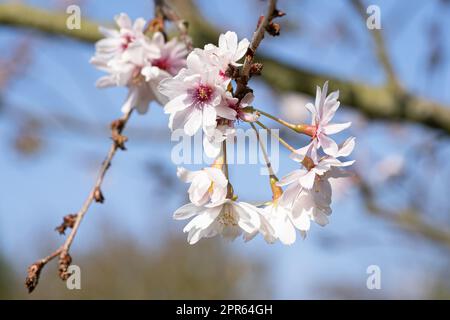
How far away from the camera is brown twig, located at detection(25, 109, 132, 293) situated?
1.29 metres

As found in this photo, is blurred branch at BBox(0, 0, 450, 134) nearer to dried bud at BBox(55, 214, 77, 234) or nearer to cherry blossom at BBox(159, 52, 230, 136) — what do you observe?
dried bud at BBox(55, 214, 77, 234)

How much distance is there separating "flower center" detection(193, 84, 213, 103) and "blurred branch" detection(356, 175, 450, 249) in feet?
8.52

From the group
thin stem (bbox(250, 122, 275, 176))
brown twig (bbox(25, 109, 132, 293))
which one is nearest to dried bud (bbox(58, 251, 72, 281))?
brown twig (bbox(25, 109, 132, 293))

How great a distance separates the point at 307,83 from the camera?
2857mm

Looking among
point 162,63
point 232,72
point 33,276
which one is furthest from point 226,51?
point 33,276

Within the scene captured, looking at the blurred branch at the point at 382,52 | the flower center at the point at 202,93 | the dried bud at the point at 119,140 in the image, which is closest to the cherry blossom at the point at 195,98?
the flower center at the point at 202,93

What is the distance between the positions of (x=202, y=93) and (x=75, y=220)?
56 cm

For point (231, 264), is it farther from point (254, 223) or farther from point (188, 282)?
point (254, 223)

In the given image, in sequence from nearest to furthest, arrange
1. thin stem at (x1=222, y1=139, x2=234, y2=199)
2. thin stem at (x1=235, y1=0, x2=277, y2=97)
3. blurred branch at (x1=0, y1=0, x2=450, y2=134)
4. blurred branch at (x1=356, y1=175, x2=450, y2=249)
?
1. thin stem at (x1=235, y1=0, x2=277, y2=97)
2. thin stem at (x1=222, y1=139, x2=234, y2=199)
3. blurred branch at (x1=0, y1=0, x2=450, y2=134)
4. blurred branch at (x1=356, y1=175, x2=450, y2=249)

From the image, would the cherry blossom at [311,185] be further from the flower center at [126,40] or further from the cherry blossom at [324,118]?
the flower center at [126,40]

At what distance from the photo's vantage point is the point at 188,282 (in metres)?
10.3

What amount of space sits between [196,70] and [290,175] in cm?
31

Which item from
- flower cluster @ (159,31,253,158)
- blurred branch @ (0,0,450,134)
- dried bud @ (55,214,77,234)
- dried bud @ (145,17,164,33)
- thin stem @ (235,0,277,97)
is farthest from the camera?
blurred branch @ (0,0,450,134)
